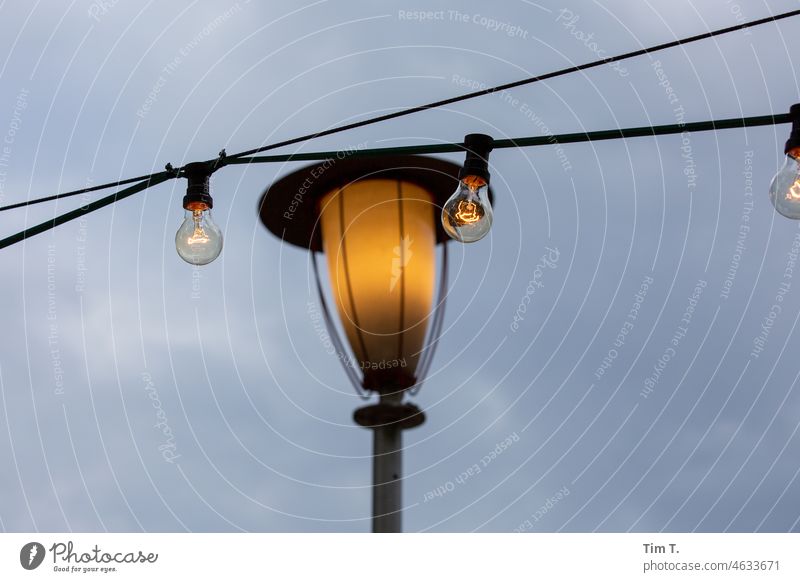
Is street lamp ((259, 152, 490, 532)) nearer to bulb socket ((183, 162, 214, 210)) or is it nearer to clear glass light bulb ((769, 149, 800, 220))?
bulb socket ((183, 162, 214, 210))

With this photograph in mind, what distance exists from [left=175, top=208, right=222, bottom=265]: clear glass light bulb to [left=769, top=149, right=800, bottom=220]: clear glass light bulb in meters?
2.42

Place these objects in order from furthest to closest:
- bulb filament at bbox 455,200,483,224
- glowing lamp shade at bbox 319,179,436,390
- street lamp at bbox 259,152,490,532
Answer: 1. glowing lamp shade at bbox 319,179,436,390
2. street lamp at bbox 259,152,490,532
3. bulb filament at bbox 455,200,483,224

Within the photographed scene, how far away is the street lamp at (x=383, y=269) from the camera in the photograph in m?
5.60

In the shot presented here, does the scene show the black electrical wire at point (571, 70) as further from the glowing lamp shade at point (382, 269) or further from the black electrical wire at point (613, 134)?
the glowing lamp shade at point (382, 269)

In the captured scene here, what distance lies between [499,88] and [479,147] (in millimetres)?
262

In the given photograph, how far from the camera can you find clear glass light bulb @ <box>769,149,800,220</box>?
4879mm

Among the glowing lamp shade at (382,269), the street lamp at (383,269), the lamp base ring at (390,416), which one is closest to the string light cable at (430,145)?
the street lamp at (383,269)

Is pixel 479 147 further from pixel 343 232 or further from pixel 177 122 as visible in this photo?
pixel 177 122

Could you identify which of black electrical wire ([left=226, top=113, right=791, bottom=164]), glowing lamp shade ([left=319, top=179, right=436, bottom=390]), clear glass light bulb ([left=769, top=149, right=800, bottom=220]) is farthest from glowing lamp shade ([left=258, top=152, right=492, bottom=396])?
clear glass light bulb ([left=769, top=149, right=800, bottom=220])

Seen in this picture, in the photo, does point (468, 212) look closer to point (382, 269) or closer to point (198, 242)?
point (382, 269)

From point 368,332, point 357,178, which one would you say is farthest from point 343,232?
point 368,332

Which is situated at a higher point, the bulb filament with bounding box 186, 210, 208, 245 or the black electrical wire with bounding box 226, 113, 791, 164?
the black electrical wire with bounding box 226, 113, 791, 164

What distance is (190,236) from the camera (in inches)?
215

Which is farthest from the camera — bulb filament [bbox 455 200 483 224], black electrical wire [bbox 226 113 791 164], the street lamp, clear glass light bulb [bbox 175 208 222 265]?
the street lamp
